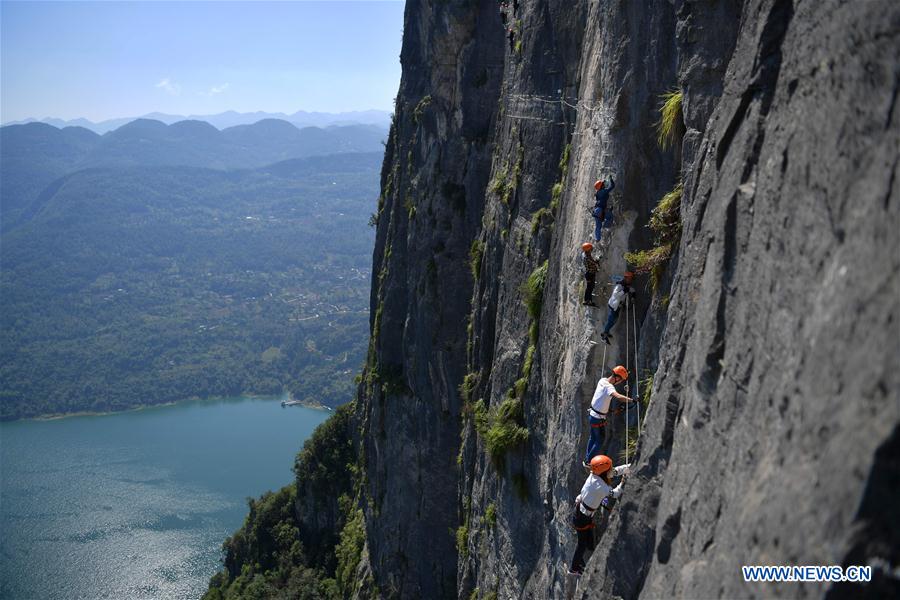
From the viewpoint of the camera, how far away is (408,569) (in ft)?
82.9

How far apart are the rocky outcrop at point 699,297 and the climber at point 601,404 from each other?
0.32 metres

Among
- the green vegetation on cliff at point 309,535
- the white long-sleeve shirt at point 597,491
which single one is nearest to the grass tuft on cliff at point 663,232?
the white long-sleeve shirt at point 597,491

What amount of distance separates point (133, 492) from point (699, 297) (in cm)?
9508

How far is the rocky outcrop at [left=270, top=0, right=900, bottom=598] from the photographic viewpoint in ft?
13.9

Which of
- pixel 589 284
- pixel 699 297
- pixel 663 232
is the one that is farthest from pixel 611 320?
pixel 699 297

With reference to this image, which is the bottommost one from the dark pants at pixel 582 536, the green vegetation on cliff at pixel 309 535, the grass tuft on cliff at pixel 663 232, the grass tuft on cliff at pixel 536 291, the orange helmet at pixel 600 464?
the green vegetation on cliff at pixel 309 535

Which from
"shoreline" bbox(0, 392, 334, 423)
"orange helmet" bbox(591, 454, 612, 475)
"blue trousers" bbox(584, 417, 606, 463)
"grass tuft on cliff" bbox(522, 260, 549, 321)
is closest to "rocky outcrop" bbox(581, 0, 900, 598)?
"orange helmet" bbox(591, 454, 612, 475)

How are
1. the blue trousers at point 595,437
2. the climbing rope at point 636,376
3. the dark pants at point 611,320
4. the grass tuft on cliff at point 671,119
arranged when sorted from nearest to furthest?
the grass tuft on cliff at point 671,119
the climbing rope at point 636,376
the blue trousers at point 595,437
the dark pants at point 611,320

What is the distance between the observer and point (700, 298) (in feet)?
22.8

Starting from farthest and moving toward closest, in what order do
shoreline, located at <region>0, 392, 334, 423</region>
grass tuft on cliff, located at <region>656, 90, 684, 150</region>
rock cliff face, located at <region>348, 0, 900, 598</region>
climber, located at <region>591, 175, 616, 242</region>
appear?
shoreline, located at <region>0, 392, 334, 423</region> → climber, located at <region>591, 175, 616, 242</region> → grass tuft on cliff, located at <region>656, 90, 684, 150</region> → rock cliff face, located at <region>348, 0, 900, 598</region>

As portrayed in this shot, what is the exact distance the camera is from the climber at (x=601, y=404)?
9227mm

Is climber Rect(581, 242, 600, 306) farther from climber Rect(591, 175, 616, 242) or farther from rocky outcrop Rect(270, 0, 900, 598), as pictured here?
climber Rect(591, 175, 616, 242)

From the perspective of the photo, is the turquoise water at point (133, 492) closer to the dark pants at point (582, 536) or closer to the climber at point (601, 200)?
the dark pants at point (582, 536)

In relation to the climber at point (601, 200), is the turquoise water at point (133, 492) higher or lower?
lower
